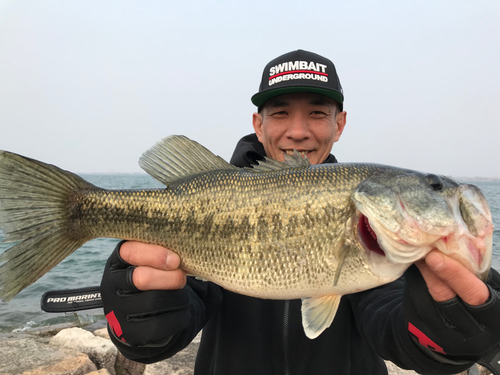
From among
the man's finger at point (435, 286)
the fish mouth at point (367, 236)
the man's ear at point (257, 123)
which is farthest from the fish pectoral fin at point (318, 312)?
the man's ear at point (257, 123)

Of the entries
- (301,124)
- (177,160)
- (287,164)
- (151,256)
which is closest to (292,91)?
(301,124)

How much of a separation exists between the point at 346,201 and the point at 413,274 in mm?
580

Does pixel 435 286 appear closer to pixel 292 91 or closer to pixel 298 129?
pixel 298 129

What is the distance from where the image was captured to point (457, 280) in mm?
1570

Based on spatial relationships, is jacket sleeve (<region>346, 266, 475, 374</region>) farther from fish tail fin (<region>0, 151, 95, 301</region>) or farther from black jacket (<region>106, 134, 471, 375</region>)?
fish tail fin (<region>0, 151, 95, 301</region>)

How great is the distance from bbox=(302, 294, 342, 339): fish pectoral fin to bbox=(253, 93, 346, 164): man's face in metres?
1.42

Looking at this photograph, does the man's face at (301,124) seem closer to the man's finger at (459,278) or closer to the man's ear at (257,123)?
the man's ear at (257,123)

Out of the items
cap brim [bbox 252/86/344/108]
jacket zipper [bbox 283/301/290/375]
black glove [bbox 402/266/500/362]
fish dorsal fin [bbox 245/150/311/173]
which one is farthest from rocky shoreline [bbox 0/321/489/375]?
cap brim [bbox 252/86/344/108]

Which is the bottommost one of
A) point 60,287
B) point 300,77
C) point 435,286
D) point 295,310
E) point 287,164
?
point 60,287

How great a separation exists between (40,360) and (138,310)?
2815 millimetres

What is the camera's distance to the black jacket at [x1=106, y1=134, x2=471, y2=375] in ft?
7.91

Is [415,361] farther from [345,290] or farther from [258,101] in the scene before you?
[258,101]

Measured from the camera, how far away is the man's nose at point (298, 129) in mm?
2959

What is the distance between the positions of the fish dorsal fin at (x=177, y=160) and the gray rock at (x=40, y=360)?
9.46 feet
